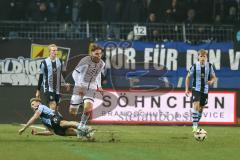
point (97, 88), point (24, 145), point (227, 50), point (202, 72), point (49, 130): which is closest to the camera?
point (24, 145)

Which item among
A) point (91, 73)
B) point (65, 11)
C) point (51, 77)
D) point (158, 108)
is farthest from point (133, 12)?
point (91, 73)

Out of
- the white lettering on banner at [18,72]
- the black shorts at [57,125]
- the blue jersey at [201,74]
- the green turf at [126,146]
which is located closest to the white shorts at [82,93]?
the green turf at [126,146]

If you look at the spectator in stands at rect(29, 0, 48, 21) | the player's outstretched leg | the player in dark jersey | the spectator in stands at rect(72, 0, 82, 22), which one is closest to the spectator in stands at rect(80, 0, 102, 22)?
the spectator in stands at rect(72, 0, 82, 22)

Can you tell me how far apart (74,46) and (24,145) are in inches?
384

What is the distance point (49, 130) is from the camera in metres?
16.2

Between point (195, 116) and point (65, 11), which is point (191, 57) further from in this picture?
point (195, 116)

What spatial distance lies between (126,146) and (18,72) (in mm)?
9609

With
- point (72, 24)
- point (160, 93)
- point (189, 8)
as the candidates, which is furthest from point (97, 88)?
point (189, 8)

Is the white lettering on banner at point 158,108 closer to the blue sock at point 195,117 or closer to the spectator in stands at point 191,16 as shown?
the spectator in stands at point 191,16

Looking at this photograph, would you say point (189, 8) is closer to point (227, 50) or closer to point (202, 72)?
point (227, 50)

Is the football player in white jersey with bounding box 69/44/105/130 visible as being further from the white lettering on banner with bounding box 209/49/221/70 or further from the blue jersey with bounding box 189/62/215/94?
the white lettering on banner with bounding box 209/49/221/70

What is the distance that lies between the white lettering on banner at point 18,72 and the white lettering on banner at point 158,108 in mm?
2709

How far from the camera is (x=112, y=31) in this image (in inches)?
968

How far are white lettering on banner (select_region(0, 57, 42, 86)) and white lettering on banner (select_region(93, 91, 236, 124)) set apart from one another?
2.71m
